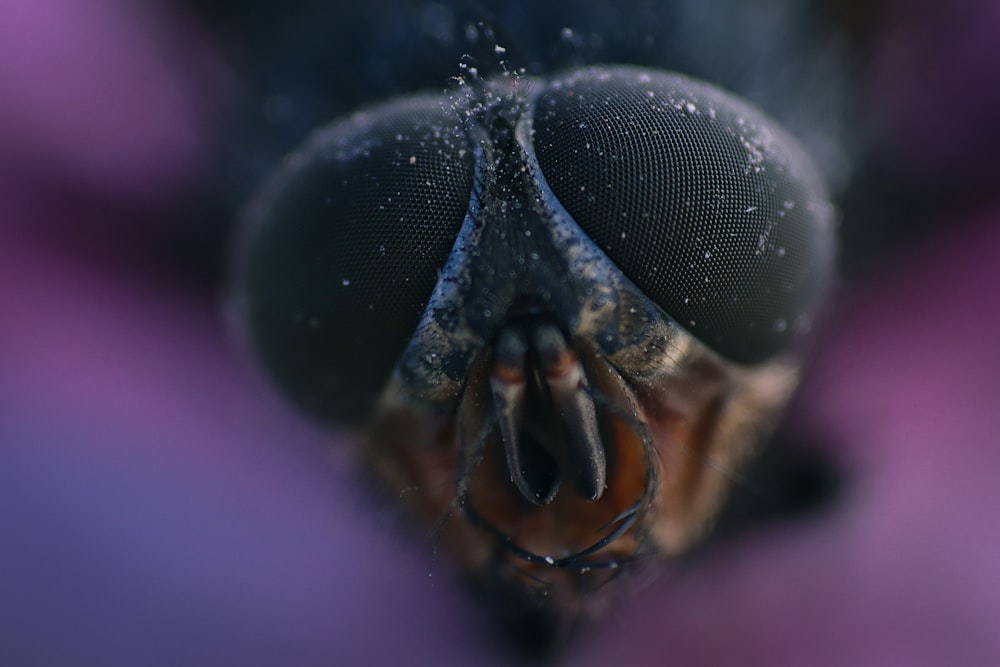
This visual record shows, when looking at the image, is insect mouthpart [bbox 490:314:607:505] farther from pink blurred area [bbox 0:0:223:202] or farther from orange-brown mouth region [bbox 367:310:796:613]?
pink blurred area [bbox 0:0:223:202]

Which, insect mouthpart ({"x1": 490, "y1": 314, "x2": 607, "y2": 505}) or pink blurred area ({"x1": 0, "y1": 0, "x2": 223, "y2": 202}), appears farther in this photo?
pink blurred area ({"x1": 0, "y1": 0, "x2": 223, "y2": 202})

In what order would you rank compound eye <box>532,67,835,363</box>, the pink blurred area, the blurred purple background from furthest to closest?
the pink blurred area → the blurred purple background → compound eye <box>532,67,835,363</box>

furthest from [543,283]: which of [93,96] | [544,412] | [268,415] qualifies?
[93,96]

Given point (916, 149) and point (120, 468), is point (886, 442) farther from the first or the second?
point (120, 468)

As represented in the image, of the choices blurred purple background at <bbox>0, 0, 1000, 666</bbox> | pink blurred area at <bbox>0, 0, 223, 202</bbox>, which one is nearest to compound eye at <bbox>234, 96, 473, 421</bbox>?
blurred purple background at <bbox>0, 0, 1000, 666</bbox>

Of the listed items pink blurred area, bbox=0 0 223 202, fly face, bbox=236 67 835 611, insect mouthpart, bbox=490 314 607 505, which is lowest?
insect mouthpart, bbox=490 314 607 505

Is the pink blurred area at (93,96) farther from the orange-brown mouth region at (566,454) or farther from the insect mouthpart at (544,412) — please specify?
the insect mouthpart at (544,412)
